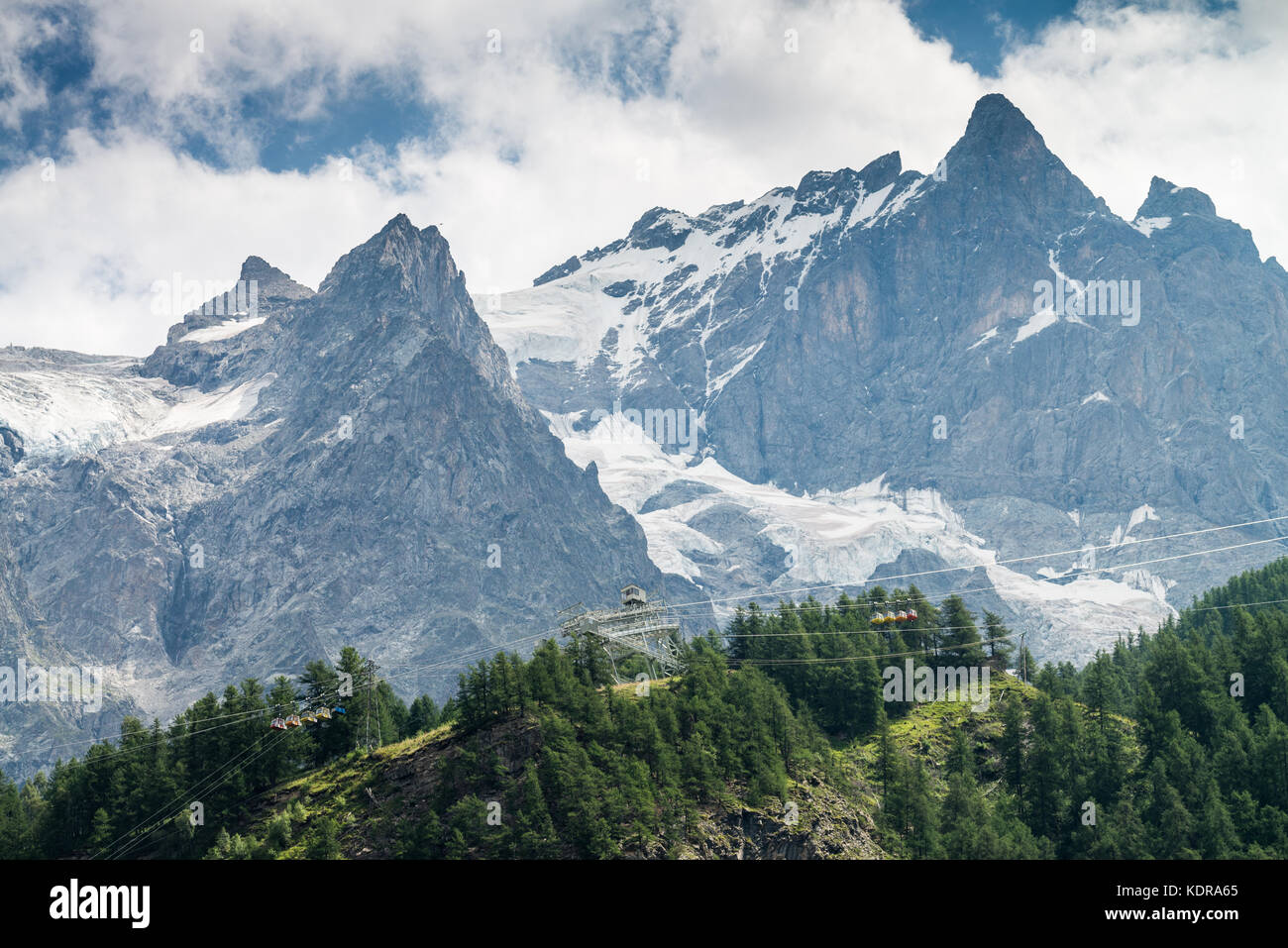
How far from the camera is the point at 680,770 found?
108 m

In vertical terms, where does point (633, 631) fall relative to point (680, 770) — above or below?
above

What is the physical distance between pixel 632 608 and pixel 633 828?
128ft

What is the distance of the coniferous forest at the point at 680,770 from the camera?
3994 inches

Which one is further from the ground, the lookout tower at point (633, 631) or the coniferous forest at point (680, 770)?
the lookout tower at point (633, 631)

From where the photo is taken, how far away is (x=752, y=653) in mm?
141500

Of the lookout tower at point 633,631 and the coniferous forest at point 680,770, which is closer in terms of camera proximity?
the coniferous forest at point 680,770

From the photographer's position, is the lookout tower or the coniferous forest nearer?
the coniferous forest

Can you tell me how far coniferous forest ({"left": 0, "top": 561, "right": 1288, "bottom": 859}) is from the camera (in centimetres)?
10144
